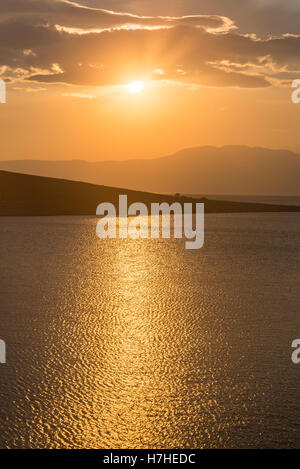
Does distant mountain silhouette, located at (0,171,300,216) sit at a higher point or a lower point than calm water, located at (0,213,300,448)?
higher

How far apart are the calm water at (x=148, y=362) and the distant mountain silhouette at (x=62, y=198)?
83.6 meters

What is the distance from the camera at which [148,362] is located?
10656 mm

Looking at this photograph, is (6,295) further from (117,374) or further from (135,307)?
(117,374)

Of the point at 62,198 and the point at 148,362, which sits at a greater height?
the point at 62,198

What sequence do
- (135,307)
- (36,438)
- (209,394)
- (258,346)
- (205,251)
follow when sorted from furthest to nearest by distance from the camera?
(205,251)
(135,307)
(258,346)
(209,394)
(36,438)

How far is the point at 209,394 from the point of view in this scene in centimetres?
900

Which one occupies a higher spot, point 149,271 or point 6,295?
point 149,271

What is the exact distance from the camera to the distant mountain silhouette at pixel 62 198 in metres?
108

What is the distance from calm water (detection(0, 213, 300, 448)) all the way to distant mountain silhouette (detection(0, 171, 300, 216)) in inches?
3291

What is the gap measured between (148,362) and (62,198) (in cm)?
11041

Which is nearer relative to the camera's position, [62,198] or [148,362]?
[148,362]

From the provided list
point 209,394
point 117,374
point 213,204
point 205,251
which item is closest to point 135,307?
point 117,374

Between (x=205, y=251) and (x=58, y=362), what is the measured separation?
26.1m

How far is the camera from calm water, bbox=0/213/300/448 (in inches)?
301
